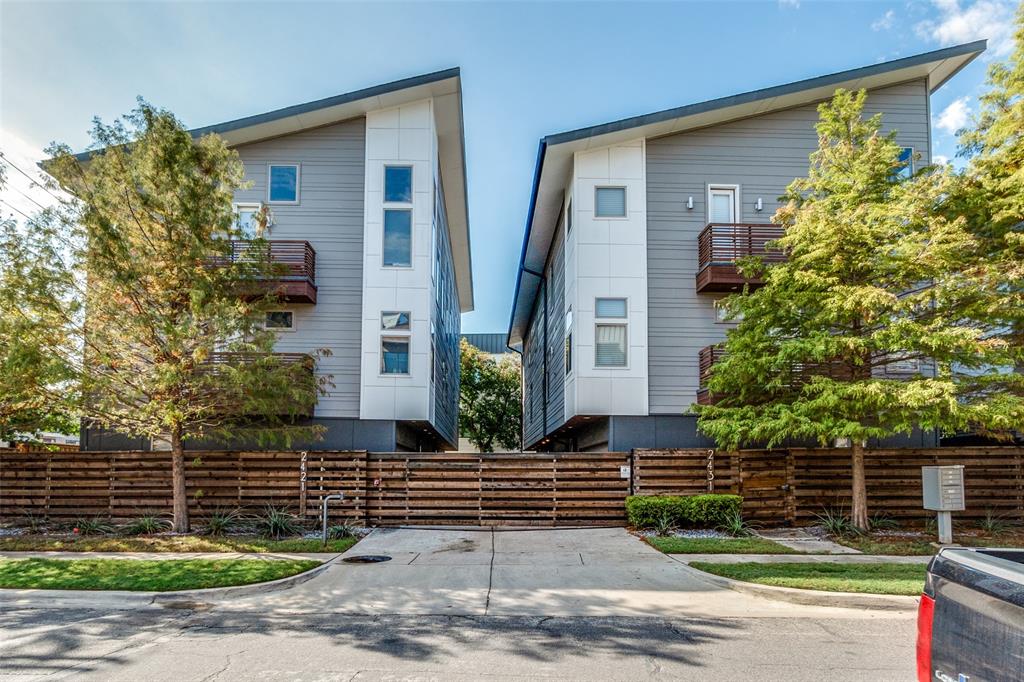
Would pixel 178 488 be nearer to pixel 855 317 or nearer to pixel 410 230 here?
pixel 410 230

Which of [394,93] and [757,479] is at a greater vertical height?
[394,93]

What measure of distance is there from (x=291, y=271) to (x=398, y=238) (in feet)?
8.59

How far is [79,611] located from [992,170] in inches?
643

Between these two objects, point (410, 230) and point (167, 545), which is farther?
point (410, 230)

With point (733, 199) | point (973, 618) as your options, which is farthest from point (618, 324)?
point (973, 618)

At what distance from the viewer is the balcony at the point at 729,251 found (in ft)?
48.3

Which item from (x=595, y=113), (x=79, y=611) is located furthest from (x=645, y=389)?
(x=79, y=611)

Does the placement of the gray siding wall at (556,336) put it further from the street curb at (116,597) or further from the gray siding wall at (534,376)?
the street curb at (116,597)

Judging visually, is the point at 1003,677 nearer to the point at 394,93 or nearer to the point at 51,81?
the point at 394,93

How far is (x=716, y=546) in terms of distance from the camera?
10859 mm

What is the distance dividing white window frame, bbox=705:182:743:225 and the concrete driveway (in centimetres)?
849

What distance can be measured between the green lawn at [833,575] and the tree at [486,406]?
2837 centimetres

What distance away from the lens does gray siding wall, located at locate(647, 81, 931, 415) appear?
1520 cm

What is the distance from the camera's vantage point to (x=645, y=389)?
14.9 meters
